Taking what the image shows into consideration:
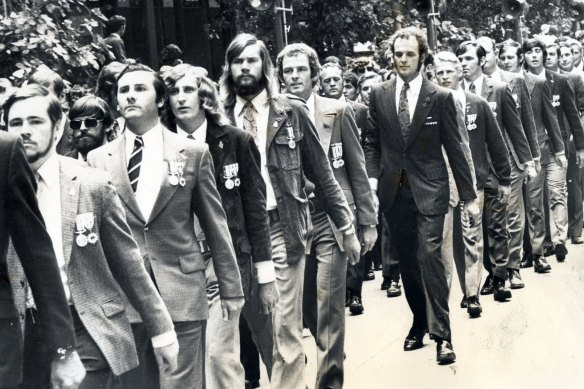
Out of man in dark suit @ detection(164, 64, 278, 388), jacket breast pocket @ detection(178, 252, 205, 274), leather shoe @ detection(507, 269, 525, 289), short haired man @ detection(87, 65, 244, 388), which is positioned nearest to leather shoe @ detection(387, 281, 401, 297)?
leather shoe @ detection(507, 269, 525, 289)

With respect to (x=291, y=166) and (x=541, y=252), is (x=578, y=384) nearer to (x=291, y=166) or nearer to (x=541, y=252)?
(x=291, y=166)

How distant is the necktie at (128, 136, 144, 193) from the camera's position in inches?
233

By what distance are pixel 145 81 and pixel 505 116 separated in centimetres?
616

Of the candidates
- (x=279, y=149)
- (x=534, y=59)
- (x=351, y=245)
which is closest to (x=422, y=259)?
(x=351, y=245)

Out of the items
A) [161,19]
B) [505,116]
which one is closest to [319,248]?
[505,116]

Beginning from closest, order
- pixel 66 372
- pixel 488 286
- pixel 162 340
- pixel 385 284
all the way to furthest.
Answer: pixel 66 372 < pixel 162 340 < pixel 488 286 < pixel 385 284

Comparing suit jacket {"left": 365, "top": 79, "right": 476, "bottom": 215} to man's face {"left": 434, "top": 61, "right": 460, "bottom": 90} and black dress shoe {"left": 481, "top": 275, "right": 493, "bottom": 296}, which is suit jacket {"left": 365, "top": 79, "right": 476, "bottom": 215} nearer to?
man's face {"left": 434, "top": 61, "right": 460, "bottom": 90}

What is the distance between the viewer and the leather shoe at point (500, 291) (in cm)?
1107

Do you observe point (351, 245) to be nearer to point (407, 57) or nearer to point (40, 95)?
point (407, 57)

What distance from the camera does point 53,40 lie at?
9.12 meters

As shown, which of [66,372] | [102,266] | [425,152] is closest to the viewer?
[66,372]

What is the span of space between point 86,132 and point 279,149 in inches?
43.2

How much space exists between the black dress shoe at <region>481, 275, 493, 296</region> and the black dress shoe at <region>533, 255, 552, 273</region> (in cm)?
104

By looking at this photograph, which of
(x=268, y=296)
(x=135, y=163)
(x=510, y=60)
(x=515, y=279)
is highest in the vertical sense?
(x=510, y=60)
